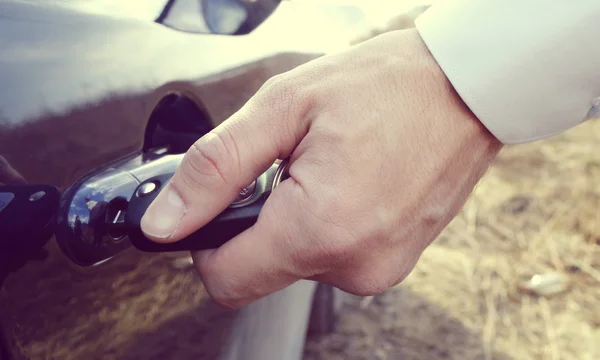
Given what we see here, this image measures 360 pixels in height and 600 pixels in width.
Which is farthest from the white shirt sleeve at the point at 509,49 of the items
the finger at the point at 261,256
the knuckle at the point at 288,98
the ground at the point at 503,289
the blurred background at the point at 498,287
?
the ground at the point at 503,289

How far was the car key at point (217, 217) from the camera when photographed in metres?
0.86

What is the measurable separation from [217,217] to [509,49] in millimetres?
614

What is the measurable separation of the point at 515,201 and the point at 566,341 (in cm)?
142

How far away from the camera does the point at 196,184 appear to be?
0.87 m

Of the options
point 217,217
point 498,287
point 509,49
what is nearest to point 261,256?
point 217,217

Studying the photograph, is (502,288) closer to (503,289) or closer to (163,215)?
(503,289)

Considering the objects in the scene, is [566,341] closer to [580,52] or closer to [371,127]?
[580,52]

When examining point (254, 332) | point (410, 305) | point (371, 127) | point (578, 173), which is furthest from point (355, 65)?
point (578, 173)

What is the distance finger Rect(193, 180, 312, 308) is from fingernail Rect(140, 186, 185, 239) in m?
0.10

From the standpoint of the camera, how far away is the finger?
902 mm

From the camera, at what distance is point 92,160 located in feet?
2.61

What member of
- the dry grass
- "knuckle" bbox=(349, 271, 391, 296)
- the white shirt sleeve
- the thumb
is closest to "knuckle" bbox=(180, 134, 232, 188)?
the thumb

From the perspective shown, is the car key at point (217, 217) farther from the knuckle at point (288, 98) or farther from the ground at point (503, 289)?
the ground at point (503, 289)

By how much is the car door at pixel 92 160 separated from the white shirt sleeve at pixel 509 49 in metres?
0.43
